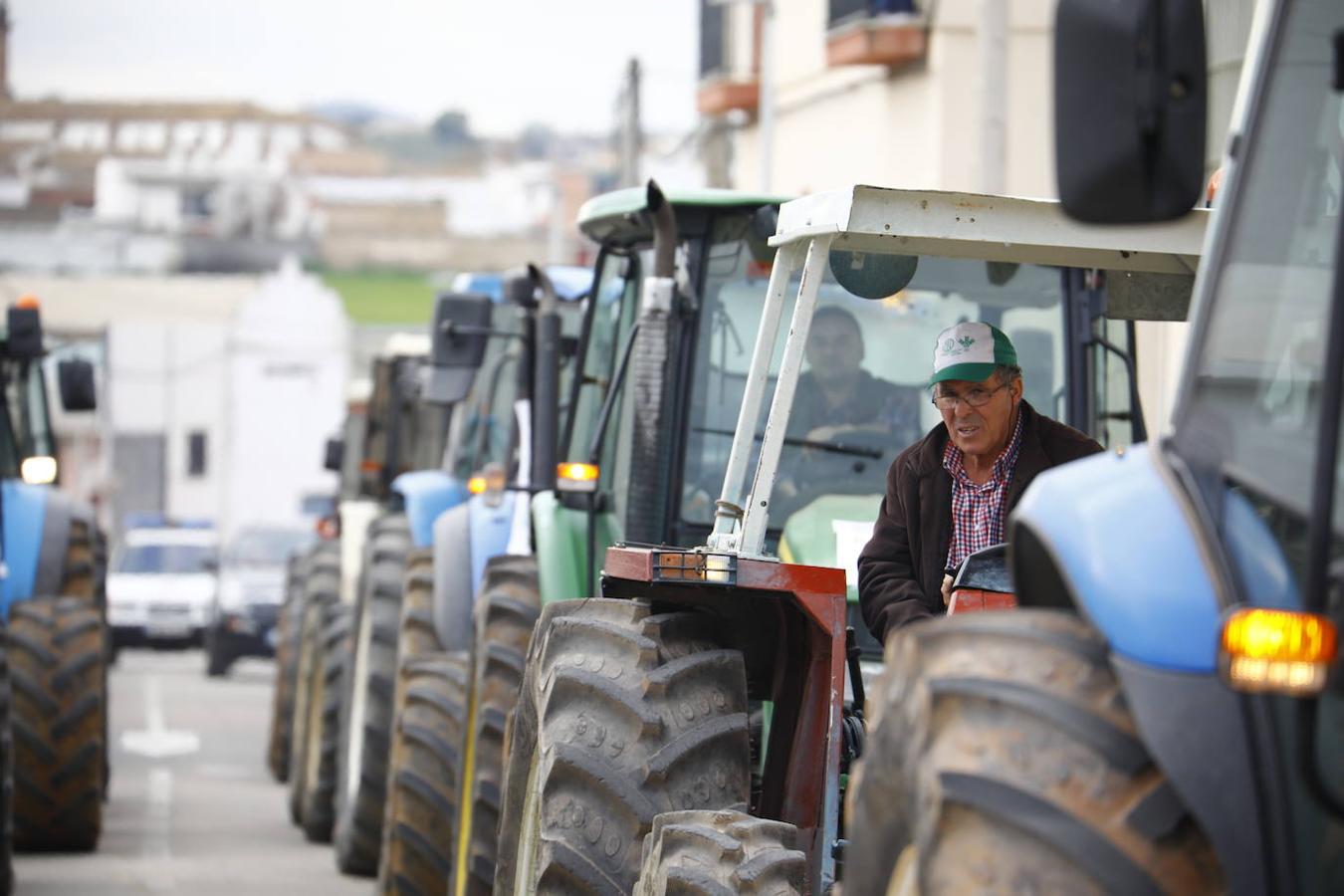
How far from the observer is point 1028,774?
346 centimetres

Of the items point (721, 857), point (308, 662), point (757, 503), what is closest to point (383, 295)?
→ point (308, 662)

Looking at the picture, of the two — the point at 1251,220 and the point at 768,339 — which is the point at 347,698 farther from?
the point at 1251,220

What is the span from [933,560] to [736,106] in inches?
1002

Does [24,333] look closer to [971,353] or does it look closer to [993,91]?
[993,91]

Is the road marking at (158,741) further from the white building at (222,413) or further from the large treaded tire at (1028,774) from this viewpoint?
the white building at (222,413)

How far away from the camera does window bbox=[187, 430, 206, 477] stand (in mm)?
66000

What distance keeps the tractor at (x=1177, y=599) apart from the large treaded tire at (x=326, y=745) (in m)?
10.1

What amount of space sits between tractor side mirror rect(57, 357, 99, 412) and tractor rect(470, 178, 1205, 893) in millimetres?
6752

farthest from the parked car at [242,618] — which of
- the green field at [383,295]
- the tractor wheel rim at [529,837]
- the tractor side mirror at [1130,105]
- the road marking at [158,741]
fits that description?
the green field at [383,295]

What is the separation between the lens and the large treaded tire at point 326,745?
13.9 meters

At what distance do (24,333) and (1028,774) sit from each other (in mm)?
11036

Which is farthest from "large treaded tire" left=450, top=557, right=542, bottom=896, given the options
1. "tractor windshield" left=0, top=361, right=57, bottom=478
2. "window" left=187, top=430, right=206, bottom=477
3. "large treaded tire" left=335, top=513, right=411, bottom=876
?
"window" left=187, top=430, right=206, bottom=477

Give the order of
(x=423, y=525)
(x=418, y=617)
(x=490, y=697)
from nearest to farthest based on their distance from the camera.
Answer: (x=490, y=697), (x=418, y=617), (x=423, y=525)

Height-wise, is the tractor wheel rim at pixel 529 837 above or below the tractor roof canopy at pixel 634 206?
below
